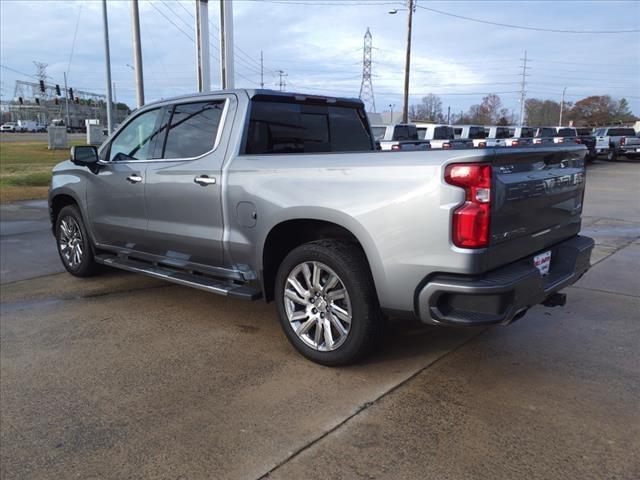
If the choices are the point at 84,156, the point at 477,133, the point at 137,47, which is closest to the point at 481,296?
the point at 84,156

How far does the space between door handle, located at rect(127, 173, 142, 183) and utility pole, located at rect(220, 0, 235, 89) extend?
1785 centimetres

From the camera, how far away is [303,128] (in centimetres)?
488

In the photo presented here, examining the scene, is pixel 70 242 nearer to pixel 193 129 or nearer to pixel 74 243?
pixel 74 243

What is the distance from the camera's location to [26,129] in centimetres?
9431

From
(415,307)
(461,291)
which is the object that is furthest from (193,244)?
(461,291)

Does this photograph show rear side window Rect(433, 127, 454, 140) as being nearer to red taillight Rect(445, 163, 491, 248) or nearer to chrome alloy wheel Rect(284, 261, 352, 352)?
chrome alloy wheel Rect(284, 261, 352, 352)

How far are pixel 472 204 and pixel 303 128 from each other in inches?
86.1

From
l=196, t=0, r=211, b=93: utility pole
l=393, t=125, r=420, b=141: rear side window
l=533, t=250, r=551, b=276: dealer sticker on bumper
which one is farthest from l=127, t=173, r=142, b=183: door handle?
l=196, t=0, r=211, b=93: utility pole

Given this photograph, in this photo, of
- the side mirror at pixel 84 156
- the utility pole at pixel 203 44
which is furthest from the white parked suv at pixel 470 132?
the side mirror at pixel 84 156

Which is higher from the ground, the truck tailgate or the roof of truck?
the roof of truck

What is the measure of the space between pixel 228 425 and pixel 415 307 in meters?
1.28

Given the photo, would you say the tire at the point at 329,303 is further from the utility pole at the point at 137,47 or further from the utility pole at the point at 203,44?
the utility pole at the point at 203,44

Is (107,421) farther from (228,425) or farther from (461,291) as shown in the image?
(461,291)

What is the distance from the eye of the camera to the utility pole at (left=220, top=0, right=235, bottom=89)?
2237cm
